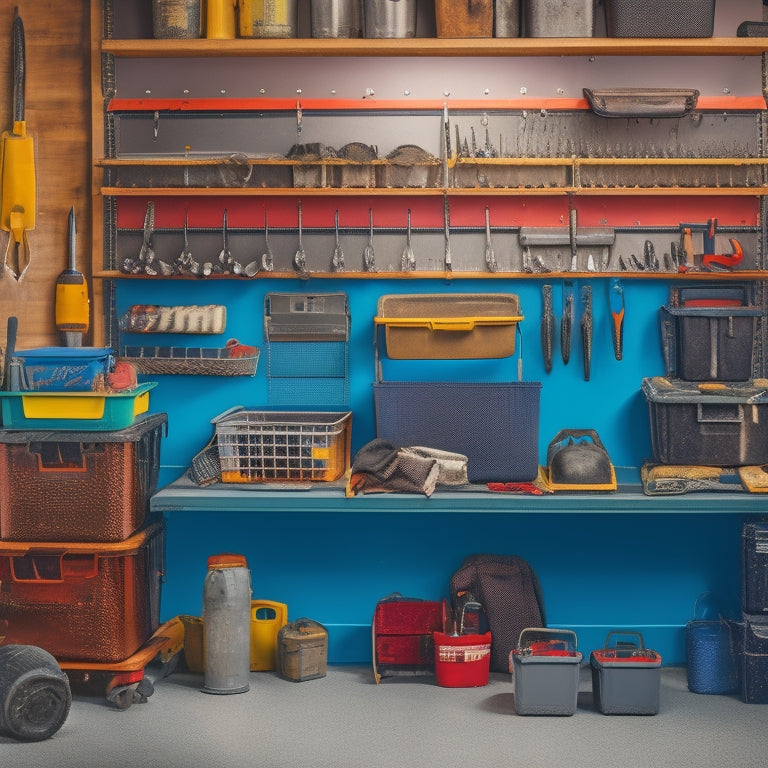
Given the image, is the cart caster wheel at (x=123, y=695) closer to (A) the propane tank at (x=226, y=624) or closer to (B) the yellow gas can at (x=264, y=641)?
(A) the propane tank at (x=226, y=624)

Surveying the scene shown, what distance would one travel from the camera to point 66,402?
14.3 ft

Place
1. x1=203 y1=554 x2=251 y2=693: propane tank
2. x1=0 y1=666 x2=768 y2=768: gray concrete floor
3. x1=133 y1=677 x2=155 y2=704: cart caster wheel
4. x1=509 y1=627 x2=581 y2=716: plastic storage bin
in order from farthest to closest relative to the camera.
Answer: x1=203 y1=554 x2=251 y2=693: propane tank, x1=133 y1=677 x2=155 y2=704: cart caster wheel, x1=509 y1=627 x2=581 y2=716: plastic storage bin, x1=0 y1=666 x2=768 y2=768: gray concrete floor

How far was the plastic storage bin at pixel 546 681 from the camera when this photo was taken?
4273 mm

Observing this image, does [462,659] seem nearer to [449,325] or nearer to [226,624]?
[226,624]

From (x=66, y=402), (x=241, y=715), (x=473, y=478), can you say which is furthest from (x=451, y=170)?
(x=241, y=715)

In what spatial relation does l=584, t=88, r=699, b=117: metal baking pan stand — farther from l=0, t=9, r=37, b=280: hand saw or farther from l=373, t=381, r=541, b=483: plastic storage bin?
l=0, t=9, r=37, b=280: hand saw

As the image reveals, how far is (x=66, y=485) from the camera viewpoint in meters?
4.36

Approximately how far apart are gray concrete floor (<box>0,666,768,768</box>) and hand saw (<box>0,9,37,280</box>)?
6.84ft

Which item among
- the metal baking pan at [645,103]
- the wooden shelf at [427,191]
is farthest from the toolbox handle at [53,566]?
the metal baking pan at [645,103]

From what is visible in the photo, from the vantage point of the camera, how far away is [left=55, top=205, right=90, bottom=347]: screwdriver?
16.2 feet

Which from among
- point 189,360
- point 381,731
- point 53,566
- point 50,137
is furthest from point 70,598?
point 50,137

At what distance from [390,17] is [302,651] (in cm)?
274

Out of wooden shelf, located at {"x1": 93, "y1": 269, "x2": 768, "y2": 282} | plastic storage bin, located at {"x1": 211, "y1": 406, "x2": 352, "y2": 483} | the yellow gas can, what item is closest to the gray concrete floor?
the yellow gas can

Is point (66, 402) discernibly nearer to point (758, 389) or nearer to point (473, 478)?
point (473, 478)
